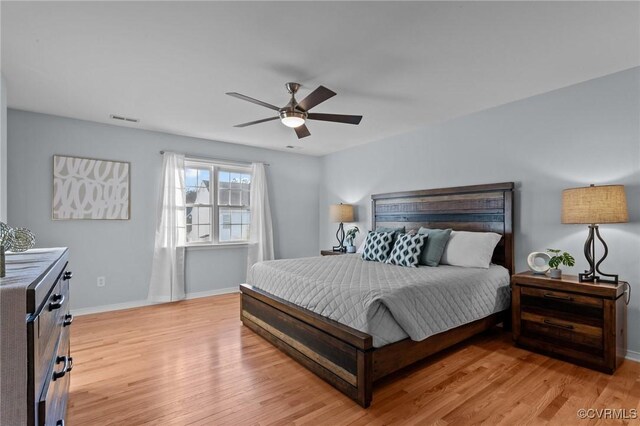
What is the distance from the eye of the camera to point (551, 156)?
10.4 ft

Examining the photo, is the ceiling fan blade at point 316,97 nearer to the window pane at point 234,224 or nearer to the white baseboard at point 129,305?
the window pane at point 234,224

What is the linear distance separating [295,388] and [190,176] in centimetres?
377

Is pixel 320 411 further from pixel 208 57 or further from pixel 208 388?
pixel 208 57

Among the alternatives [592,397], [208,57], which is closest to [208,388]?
[208,57]

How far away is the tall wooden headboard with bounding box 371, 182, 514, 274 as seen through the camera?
3.44 metres

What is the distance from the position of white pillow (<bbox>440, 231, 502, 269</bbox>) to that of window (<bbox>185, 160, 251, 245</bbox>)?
11.2 feet

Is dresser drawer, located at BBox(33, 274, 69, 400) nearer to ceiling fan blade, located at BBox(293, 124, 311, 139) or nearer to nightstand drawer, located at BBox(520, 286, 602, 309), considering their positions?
ceiling fan blade, located at BBox(293, 124, 311, 139)

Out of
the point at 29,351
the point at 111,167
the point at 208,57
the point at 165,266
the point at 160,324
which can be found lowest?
the point at 160,324

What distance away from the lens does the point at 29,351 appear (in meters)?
0.93

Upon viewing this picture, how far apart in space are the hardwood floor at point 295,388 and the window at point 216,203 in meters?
2.14

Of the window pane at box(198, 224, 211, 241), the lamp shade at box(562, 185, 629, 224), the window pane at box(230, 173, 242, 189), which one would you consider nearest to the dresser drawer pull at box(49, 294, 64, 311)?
the lamp shade at box(562, 185, 629, 224)

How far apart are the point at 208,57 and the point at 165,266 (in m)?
3.20

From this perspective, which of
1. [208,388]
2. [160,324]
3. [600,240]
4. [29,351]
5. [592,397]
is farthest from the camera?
[160,324]

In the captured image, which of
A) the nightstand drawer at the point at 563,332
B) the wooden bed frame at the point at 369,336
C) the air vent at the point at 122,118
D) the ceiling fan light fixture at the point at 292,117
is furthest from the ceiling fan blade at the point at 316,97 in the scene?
the nightstand drawer at the point at 563,332
